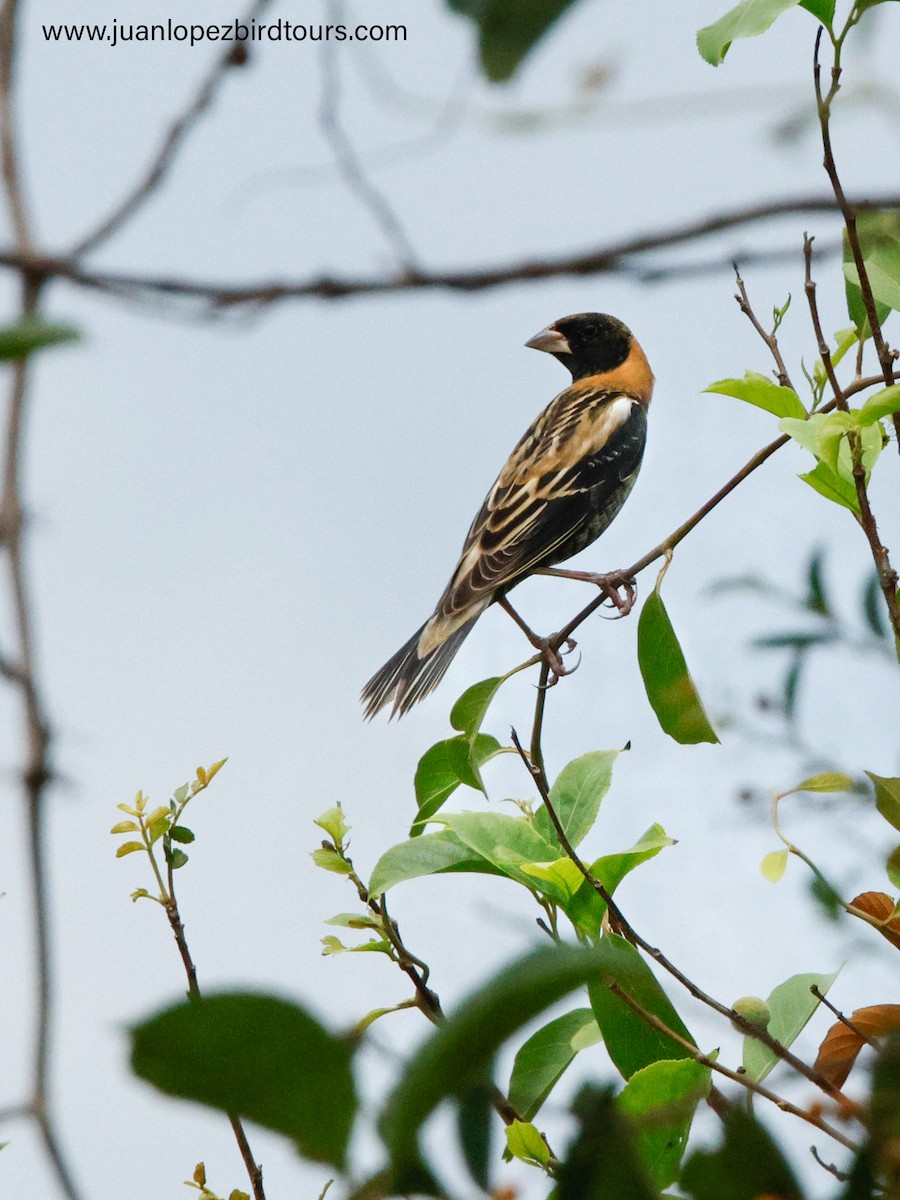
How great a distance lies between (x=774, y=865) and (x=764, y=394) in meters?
0.65

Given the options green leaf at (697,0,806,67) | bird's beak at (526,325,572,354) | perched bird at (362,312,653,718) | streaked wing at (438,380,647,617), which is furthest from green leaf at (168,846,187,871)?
bird's beak at (526,325,572,354)

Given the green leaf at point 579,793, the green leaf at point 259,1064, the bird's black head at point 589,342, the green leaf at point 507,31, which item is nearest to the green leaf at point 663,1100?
the green leaf at point 579,793

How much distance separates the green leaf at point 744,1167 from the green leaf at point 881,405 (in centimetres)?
112

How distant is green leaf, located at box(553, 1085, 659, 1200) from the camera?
631 millimetres

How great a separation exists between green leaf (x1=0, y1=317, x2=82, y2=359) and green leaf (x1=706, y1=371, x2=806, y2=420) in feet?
4.70

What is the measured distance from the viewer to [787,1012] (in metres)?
1.73

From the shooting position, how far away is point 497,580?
418cm

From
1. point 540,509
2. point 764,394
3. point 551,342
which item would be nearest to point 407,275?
point 764,394

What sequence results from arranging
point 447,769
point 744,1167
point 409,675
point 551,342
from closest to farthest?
point 744,1167 < point 447,769 < point 409,675 < point 551,342

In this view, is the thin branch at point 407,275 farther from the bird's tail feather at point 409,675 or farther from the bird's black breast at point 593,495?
the bird's black breast at point 593,495

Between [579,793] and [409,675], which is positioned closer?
[579,793]

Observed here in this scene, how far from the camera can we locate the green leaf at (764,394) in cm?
187

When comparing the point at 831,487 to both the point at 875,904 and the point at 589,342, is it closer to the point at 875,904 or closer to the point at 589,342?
the point at 875,904

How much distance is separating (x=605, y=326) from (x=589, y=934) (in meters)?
3.95
